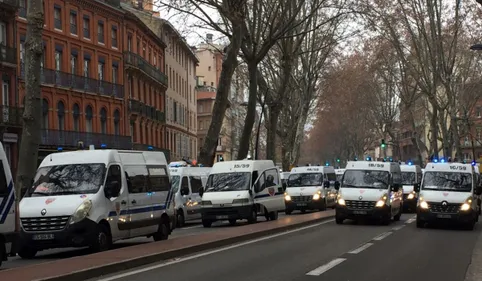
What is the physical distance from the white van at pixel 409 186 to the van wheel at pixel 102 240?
2099 cm

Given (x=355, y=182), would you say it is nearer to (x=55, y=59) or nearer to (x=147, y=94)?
(x=55, y=59)

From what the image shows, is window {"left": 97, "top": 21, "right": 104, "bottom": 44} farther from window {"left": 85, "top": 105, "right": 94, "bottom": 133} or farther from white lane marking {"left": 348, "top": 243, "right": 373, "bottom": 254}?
white lane marking {"left": 348, "top": 243, "right": 373, "bottom": 254}

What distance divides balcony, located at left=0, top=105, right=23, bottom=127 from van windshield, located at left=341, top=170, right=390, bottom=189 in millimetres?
21053

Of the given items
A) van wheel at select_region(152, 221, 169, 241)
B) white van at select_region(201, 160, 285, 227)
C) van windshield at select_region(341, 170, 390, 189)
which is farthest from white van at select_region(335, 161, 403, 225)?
van wheel at select_region(152, 221, 169, 241)

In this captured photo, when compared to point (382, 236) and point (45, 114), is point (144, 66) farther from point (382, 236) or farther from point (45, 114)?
point (382, 236)

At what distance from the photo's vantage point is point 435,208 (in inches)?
821

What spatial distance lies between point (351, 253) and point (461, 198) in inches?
328

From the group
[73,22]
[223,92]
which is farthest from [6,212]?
[73,22]

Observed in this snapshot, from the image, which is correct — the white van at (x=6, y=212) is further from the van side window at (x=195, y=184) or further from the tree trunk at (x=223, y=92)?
the tree trunk at (x=223, y=92)

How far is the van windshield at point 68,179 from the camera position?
46.6 feet

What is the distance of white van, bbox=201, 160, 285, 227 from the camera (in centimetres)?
2316

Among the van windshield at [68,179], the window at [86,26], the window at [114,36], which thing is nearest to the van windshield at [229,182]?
the van windshield at [68,179]

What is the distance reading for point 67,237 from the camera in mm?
13266

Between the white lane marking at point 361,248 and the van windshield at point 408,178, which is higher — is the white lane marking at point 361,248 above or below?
below
